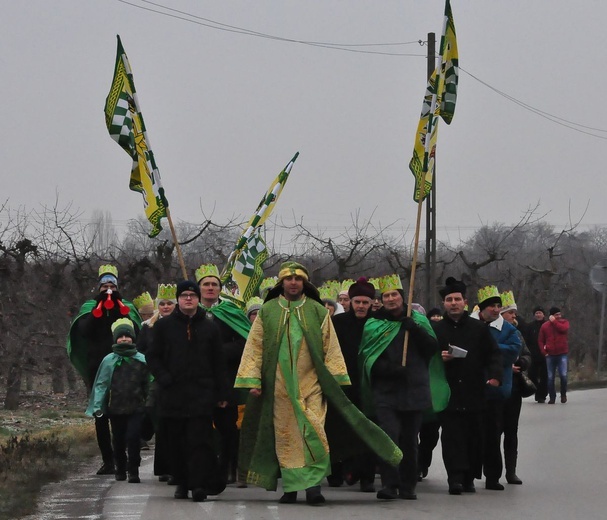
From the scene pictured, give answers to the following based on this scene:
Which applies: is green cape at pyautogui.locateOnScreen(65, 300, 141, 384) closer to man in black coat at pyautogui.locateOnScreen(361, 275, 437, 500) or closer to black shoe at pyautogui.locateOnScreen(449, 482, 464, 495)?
man in black coat at pyautogui.locateOnScreen(361, 275, 437, 500)

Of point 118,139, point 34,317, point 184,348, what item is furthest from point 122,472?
point 34,317

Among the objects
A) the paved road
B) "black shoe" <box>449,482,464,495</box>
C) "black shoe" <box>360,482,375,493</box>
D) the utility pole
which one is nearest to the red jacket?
the utility pole

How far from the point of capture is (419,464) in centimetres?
1277

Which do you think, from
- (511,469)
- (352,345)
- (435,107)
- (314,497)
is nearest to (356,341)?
(352,345)

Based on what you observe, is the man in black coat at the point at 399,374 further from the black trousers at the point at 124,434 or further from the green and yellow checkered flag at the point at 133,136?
the green and yellow checkered flag at the point at 133,136

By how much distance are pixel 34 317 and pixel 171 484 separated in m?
13.4

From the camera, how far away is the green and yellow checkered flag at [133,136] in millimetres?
13500

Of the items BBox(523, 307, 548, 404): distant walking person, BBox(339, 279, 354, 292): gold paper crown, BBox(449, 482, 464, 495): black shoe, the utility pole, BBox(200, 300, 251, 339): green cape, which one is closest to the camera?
BBox(449, 482, 464, 495): black shoe

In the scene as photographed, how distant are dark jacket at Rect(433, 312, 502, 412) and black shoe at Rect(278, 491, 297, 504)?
1765 mm

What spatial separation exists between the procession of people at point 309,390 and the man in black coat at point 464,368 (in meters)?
0.01

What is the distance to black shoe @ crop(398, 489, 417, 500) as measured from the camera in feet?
36.1

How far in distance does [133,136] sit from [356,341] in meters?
3.55

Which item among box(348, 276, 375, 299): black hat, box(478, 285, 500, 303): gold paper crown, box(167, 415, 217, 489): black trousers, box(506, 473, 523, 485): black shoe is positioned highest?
box(478, 285, 500, 303): gold paper crown

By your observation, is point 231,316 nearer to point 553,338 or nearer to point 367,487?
point 367,487
